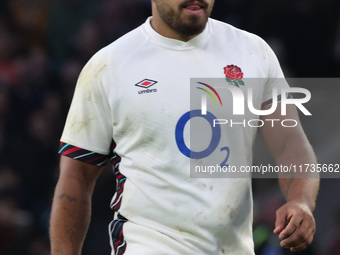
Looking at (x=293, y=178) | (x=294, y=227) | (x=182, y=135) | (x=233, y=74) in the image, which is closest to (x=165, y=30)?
(x=233, y=74)

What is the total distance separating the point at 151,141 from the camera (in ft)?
6.98

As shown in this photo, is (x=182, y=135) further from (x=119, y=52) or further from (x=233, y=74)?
(x=119, y=52)

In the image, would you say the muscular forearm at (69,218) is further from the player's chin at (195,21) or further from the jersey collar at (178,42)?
the player's chin at (195,21)

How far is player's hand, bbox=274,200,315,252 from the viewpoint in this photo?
177 cm

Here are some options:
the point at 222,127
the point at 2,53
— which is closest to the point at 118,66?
the point at 222,127

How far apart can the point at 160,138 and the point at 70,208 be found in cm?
54

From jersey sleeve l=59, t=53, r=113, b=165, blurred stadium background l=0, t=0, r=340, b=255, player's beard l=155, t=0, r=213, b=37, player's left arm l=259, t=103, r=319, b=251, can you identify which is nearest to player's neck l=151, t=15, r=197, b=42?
player's beard l=155, t=0, r=213, b=37

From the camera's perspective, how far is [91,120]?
223 centimetres

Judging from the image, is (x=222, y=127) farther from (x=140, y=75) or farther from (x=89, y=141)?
(x=89, y=141)

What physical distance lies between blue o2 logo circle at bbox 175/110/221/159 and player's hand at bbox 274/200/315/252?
0.41 m

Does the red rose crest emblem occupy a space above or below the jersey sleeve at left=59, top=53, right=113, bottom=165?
above

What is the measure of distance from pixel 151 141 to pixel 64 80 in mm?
3013

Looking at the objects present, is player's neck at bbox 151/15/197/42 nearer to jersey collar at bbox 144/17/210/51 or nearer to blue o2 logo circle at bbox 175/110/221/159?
jersey collar at bbox 144/17/210/51

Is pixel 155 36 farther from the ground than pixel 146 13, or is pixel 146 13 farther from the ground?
pixel 155 36
